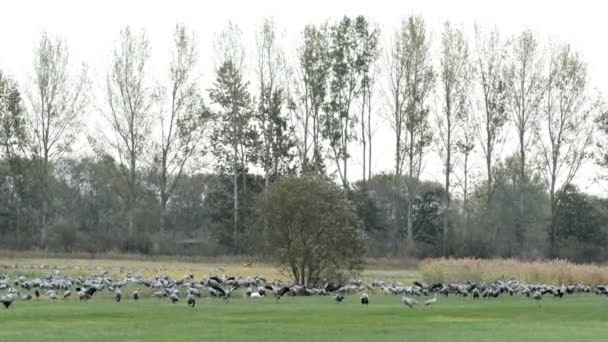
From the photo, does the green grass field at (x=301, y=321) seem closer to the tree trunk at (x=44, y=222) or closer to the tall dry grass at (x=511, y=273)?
the tall dry grass at (x=511, y=273)

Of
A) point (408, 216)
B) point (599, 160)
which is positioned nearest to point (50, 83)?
point (408, 216)

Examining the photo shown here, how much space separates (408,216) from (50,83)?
28.9m

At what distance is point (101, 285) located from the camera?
4031 centimetres

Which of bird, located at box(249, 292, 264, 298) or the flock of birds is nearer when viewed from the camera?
A: the flock of birds

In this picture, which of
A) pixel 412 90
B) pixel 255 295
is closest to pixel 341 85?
pixel 412 90

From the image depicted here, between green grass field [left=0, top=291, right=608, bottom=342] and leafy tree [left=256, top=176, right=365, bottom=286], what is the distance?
23.8 ft

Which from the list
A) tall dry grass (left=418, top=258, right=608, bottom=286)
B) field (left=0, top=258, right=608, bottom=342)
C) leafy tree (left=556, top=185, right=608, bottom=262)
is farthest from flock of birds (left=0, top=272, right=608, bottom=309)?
leafy tree (left=556, top=185, right=608, bottom=262)

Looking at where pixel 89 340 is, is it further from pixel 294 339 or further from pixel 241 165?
pixel 241 165

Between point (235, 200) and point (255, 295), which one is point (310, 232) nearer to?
point (255, 295)

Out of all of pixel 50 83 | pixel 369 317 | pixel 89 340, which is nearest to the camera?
pixel 89 340

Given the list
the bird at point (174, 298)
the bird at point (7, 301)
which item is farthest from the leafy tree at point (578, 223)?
the bird at point (7, 301)

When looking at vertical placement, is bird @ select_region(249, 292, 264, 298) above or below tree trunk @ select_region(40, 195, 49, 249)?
below

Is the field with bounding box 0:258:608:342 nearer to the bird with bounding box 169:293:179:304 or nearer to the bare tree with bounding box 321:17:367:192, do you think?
the bird with bounding box 169:293:179:304

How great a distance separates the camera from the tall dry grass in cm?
5159
